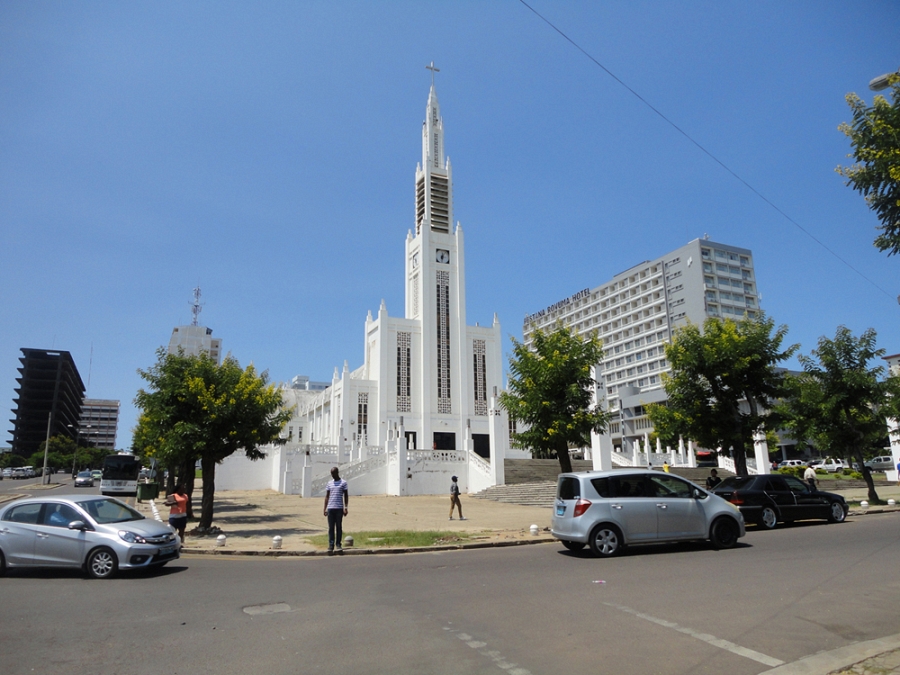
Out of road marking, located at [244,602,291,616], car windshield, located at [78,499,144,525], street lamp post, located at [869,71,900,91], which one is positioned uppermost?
street lamp post, located at [869,71,900,91]

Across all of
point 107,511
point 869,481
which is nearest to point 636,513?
point 107,511

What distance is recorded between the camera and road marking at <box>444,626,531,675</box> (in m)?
5.00

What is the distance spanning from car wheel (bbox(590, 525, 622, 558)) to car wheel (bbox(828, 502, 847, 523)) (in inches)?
358

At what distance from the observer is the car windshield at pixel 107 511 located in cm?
1018

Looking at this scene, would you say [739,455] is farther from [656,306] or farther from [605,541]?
[656,306]

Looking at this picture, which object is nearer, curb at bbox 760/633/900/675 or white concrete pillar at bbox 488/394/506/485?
curb at bbox 760/633/900/675

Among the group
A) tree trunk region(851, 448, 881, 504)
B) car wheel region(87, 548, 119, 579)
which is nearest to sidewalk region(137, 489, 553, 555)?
car wheel region(87, 548, 119, 579)

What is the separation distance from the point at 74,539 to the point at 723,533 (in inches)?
461

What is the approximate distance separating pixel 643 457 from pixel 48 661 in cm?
3433

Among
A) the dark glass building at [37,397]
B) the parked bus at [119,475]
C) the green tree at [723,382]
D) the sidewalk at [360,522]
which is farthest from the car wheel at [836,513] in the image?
the dark glass building at [37,397]

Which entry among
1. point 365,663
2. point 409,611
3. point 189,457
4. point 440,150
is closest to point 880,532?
point 409,611

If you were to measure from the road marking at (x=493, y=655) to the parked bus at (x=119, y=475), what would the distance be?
128 feet

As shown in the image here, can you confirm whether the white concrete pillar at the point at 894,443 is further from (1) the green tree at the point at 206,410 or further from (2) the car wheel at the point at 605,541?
(1) the green tree at the point at 206,410

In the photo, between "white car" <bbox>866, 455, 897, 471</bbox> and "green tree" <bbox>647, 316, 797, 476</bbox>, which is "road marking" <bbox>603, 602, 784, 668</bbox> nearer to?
"green tree" <bbox>647, 316, 797, 476</bbox>
